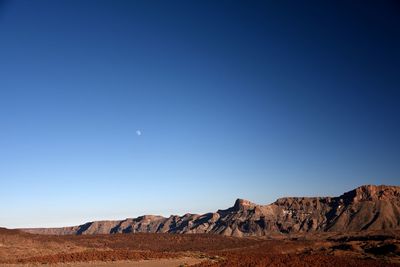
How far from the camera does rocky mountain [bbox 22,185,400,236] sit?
136250 mm

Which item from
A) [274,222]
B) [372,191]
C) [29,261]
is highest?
[372,191]

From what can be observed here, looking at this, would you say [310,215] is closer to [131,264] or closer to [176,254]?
[176,254]

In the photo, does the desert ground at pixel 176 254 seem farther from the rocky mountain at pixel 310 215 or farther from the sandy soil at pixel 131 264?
the rocky mountain at pixel 310 215

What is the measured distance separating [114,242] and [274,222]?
247 ft

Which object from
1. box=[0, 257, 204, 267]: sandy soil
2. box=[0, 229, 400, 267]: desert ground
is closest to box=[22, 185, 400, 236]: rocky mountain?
box=[0, 229, 400, 267]: desert ground

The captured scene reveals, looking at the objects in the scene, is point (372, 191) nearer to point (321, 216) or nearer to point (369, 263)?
point (321, 216)

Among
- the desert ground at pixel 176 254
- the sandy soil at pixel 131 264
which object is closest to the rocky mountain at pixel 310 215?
the desert ground at pixel 176 254

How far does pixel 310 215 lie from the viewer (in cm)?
15500

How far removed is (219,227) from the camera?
156 meters

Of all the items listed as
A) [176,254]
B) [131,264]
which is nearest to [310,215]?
[176,254]

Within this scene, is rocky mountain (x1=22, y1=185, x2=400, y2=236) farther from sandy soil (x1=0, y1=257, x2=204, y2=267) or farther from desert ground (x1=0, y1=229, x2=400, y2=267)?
sandy soil (x1=0, y1=257, x2=204, y2=267)

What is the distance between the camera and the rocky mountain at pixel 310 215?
136250mm

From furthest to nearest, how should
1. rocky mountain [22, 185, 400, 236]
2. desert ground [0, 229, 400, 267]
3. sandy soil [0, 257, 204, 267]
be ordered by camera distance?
rocky mountain [22, 185, 400, 236]
desert ground [0, 229, 400, 267]
sandy soil [0, 257, 204, 267]

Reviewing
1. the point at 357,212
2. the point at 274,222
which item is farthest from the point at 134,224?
the point at 357,212
